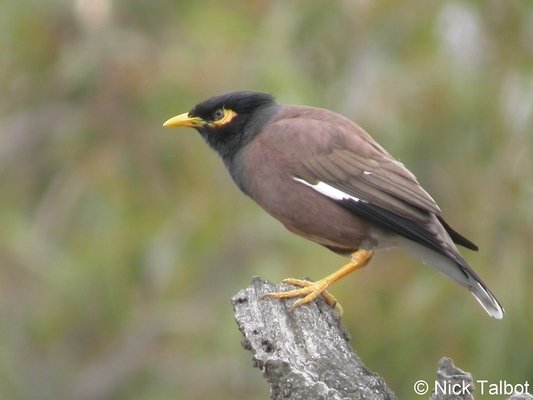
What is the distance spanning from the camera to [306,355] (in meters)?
4.42

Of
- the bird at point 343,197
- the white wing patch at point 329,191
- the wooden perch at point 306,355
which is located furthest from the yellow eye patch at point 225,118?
the wooden perch at point 306,355

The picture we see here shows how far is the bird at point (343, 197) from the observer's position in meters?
5.20

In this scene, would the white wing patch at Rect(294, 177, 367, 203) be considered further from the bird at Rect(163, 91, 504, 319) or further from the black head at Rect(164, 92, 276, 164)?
the black head at Rect(164, 92, 276, 164)

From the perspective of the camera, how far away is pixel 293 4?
8.61 m

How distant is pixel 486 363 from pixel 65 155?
14.2ft

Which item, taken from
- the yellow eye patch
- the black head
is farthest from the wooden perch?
the yellow eye patch

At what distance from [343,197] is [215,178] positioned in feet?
10.5

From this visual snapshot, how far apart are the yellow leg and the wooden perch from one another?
3cm

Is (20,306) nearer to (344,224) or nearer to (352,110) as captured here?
(352,110)

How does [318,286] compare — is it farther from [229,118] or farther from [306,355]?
[229,118]

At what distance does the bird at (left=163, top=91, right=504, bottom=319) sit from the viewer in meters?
5.20

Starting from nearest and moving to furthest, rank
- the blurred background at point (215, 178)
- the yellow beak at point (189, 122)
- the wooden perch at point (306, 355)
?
1. the wooden perch at point (306, 355)
2. the yellow beak at point (189, 122)
3. the blurred background at point (215, 178)

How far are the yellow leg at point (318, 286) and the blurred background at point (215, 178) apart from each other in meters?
1.68

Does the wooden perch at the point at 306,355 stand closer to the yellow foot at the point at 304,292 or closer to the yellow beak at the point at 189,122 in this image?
the yellow foot at the point at 304,292
